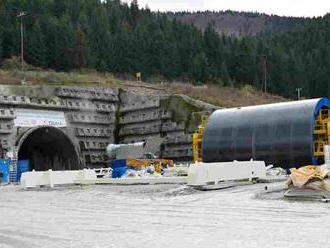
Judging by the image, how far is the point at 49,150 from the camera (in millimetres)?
50656

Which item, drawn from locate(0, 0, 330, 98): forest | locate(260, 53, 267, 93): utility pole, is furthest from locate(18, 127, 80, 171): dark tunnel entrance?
locate(260, 53, 267, 93): utility pole

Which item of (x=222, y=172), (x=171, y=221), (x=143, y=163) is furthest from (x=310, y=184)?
(x=143, y=163)

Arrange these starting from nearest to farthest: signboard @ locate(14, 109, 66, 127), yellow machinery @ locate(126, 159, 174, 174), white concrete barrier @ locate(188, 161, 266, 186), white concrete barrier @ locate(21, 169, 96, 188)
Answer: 1. white concrete barrier @ locate(188, 161, 266, 186)
2. white concrete barrier @ locate(21, 169, 96, 188)
3. yellow machinery @ locate(126, 159, 174, 174)
4. signboard @ locate(14, 109, 66, 127)

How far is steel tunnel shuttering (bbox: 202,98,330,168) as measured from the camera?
93.3 feet

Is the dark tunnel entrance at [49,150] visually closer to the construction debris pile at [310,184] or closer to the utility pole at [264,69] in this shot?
the construction debris pile at [310,184]

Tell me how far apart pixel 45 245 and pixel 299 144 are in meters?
20.5

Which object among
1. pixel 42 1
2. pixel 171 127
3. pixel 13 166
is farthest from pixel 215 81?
pixel 13 166

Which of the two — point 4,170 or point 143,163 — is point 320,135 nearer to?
point 143,163

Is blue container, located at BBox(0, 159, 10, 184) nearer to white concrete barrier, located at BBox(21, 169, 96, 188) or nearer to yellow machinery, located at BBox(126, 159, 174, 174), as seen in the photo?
yellow machinery, located at BBox(126, 159, 174, 174)

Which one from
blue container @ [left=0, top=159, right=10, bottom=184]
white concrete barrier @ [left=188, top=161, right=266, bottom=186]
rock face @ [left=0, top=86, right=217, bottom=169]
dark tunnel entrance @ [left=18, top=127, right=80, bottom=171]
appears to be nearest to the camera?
white concrete barrier @ [left=188, top=161, right=266, bottom=186]

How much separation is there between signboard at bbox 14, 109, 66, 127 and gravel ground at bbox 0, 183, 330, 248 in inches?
878

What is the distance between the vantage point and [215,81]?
3445 inches

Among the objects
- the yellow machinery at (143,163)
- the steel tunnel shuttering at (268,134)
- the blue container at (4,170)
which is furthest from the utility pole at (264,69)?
the steel tunnel shuttering at (268,134)

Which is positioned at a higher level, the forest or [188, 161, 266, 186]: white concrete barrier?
the forest
